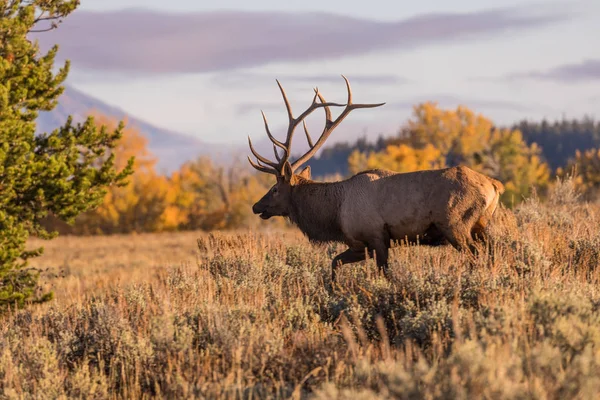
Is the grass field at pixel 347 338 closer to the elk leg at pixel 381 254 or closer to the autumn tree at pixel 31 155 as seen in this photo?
the elk leg at pixel 381 254

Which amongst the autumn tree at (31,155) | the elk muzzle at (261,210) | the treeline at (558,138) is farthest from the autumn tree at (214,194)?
the treeline at (558,138)

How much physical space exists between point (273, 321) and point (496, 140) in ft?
Answer: 290

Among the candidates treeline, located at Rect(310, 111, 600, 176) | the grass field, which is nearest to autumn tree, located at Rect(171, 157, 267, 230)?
the grass field

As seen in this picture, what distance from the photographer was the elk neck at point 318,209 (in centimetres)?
927

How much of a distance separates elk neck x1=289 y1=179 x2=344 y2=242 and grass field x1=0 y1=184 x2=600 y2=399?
2.20 ft

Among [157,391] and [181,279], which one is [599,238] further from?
[157,391]

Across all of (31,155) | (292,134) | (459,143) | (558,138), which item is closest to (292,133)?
(292,134)

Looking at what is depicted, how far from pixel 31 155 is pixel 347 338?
7.29 metres

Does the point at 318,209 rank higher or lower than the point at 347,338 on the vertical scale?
higher

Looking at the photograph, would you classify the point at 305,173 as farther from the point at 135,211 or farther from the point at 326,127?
the point at 135,211

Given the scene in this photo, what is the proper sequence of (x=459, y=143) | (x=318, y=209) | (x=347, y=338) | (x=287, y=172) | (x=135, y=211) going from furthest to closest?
1. (x=459, y=143)
2. (x=135, y=211)
3. (x=287, y=172)
4. (x=318, y=209)
5. (x=347, y=338)

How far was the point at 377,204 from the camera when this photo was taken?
8.39 meters

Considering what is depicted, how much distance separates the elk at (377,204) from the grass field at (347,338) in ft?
1.20

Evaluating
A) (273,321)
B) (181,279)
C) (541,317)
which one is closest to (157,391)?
(273,321)
